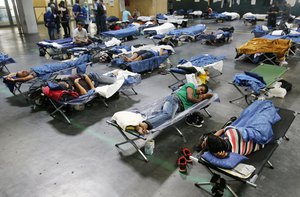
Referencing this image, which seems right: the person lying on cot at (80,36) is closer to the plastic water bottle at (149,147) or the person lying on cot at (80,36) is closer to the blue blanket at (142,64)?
the blue blanket at (142,64)

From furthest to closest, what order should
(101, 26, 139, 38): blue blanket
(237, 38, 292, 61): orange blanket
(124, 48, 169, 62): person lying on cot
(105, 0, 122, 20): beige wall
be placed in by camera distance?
1. (105, 0, 122, 20): beige wall
2. (101, 26, 139, 38): blue blanket
3. (237, 38, 292, 61): orange blanket
4. (124, 48, 169, 62): person lying on cot

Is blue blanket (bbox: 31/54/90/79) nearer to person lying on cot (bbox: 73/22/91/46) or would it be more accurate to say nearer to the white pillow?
person lying on cot (bbox: 73/22/91/46)

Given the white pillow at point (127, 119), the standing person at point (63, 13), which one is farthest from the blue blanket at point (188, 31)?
the white pillow at point (127, 119)

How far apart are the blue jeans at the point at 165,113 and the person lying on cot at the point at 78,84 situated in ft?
5.72

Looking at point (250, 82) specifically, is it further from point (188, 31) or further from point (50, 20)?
point (50, 20)

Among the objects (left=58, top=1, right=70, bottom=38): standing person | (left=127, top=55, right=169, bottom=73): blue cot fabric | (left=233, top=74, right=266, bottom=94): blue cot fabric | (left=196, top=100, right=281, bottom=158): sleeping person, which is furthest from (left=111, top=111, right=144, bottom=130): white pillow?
(left=58, top=1, right=70, bottom=38): standing person

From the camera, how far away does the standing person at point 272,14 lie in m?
11.8

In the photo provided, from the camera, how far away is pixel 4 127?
4.21m

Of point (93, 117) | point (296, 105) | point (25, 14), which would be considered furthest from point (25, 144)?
point (25, 14)

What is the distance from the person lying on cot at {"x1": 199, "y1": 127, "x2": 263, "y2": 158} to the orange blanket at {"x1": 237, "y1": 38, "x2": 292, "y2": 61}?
5.18 meters

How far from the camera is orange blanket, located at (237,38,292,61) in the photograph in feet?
22.9

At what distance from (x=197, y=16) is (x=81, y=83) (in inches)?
635

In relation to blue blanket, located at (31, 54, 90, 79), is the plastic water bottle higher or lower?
lower

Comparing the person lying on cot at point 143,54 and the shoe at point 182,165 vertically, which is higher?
the person lying on cot at point 143,54
